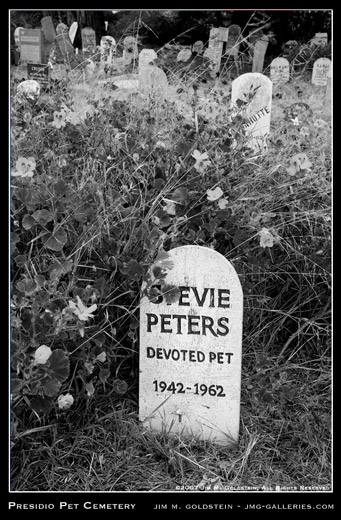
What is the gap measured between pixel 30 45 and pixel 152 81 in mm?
2682

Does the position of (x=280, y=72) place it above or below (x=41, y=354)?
above

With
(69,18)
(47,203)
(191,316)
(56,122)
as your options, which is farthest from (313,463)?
(69,18)

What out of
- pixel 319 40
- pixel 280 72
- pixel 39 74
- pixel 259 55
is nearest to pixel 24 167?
pixel 39 74

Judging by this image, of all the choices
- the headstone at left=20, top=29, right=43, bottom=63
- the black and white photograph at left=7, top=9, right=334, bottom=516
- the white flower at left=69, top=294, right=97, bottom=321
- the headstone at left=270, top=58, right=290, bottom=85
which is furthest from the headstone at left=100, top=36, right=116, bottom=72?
the headstone at left=20, top=29, right=43, bottom=63

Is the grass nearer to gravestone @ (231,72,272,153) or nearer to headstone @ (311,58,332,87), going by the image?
gravestone @ (231,72,272,153)

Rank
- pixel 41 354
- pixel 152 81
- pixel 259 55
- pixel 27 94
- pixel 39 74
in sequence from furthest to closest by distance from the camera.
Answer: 1. pixel 259 55
2. pixel 39 74
3. pixel 152 81
4. pixel 27 94
5. pixel 41 354

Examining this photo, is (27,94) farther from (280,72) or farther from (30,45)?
(30,45)

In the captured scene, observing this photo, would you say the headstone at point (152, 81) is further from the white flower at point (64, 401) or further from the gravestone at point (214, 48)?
the white flower at point (64, 401)

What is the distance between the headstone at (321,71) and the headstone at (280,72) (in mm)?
593

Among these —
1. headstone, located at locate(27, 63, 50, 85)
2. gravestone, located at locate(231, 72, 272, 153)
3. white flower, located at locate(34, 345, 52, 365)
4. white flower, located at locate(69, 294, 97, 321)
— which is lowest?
white flower, located at locate(34, 345, 52, 365)

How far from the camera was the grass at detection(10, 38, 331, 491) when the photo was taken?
1.51 m

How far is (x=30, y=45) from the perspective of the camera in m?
5.00

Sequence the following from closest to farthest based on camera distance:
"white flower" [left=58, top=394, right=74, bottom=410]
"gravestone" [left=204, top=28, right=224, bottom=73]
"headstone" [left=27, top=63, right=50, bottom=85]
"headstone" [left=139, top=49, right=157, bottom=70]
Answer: "white flower" [left=58, top=394, right=74, bottom=410], "headstone" [left=27, top=63, right=50, bottom=85], "headstone" [left=139, top=49, right=157, bottom=70], "gravestone" [left=204, top=28, right=224, bottom=73]

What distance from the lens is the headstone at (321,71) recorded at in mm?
4715
